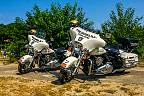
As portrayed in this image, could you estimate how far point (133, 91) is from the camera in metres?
9.02

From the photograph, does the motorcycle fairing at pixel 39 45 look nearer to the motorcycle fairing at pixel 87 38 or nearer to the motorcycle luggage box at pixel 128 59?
the motorcycle fairing at pixel 87 38

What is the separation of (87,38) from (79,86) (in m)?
1.61

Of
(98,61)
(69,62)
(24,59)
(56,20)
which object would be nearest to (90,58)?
(98,61)

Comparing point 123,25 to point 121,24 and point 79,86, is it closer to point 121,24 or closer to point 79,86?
point 121,24

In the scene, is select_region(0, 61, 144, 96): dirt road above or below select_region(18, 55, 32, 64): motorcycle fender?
below

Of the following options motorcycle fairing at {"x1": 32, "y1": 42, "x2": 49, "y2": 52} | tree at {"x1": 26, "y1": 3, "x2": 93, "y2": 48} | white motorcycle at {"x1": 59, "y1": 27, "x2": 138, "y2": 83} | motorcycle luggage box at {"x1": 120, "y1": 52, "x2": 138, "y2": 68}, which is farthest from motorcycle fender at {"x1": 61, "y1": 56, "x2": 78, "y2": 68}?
tree at {"x1": 26, "y1": 3, "x2": 93, "y2": 48}

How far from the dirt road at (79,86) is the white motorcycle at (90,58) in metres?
0.34

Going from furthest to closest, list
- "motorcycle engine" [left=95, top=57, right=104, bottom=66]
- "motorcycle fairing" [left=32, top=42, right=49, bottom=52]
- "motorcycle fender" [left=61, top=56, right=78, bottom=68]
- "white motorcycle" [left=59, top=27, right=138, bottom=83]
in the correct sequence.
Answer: "motorcycle fairing" [left=32, top=42, right=49, bottom=52], "motorcycle engine" [left=95, top=57, right=104, bottom=66], "white motorcycle" [left=59, top=27, right=138, bottom=83], "motorcycle fender" [left=61, top=56, right=78, bottom=68]

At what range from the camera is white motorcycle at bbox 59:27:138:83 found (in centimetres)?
1032

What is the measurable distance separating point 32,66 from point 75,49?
3.26 metres

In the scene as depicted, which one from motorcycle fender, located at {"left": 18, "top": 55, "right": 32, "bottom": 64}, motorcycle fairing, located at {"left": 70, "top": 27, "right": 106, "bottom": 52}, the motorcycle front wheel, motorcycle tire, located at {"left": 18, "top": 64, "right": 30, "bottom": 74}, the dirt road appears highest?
motorcycle fairing, located at {"left": 70, "top": 27, "right": 106, "bottom": 52}

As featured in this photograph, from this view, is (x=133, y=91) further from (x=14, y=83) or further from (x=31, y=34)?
(x=31, y=34)

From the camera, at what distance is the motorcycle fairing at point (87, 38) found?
10.6m

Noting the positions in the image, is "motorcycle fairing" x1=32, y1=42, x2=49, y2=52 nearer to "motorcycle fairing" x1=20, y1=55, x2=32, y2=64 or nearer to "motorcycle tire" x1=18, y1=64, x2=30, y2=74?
"motorcycle fairing" x1=20, y1=55, x2=32, y2=64
